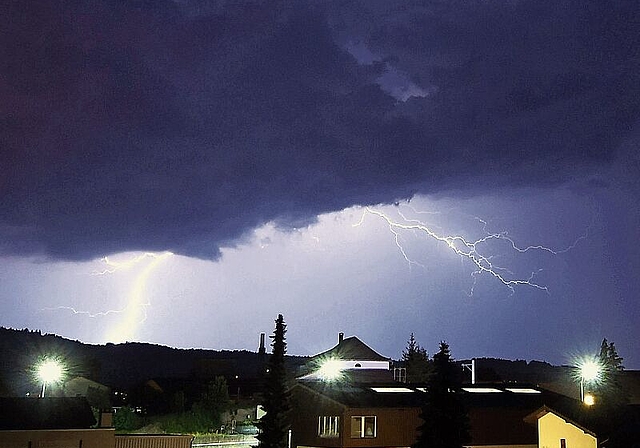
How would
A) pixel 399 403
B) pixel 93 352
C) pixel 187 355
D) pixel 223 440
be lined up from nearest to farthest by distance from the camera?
pixel 399 403 → pixel 223 440 → pixel 93 352 → pixel 187 355

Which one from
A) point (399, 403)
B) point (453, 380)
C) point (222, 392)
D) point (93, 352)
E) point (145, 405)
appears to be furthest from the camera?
point (93, 352)

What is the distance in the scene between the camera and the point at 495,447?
4094 centimetres

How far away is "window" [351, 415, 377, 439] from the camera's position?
39281mm

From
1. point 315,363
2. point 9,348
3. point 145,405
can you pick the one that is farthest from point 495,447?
point 9,348

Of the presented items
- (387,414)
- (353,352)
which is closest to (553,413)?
(387,414)

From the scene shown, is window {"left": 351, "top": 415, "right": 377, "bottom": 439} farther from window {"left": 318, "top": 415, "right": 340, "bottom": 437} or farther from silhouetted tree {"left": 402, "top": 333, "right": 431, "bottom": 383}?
silhouetted tree {"left": 402, "top": 333, "right": 431, "bottom": 383}

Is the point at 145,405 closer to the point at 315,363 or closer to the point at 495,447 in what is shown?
the point at 315,363

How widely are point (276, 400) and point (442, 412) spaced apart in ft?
30.3

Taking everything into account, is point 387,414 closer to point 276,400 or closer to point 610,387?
point 276,400

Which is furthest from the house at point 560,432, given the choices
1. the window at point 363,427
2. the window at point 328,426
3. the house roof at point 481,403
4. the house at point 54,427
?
the house at point 54,427

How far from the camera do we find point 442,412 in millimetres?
31438

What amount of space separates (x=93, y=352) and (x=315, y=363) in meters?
90.3

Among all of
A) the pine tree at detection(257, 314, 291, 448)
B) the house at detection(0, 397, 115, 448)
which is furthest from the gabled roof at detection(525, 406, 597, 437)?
the house at detection(0, 397, 115, 448)

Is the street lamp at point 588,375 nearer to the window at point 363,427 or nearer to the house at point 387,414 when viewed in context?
the house at point 387,414
